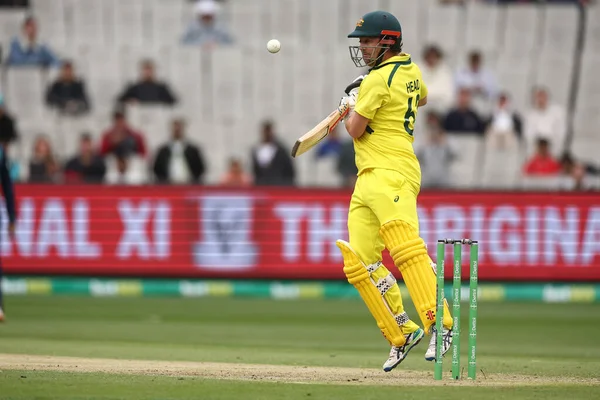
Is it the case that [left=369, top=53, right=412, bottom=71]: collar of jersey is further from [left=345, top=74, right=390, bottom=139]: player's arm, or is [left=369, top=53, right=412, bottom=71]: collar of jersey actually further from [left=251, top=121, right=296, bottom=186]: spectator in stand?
[left=251, top=121, right=296, bottom=186]: spectator in stand

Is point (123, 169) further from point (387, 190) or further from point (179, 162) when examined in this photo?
point (387, 190)

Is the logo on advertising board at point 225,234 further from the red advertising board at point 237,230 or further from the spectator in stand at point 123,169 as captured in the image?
the spectator in stand at point 123,169

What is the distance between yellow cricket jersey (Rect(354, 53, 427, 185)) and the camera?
7.48m

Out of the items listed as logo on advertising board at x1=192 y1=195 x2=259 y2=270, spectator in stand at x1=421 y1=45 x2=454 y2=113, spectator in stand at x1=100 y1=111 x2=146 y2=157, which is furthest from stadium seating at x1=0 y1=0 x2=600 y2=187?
logo on advertising board at x1=192 y1=195 x2=259 y2=270

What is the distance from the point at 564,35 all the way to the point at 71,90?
7673 mm

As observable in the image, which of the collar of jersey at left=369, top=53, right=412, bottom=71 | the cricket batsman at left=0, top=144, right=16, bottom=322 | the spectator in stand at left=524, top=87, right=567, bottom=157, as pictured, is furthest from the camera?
the spectator in stand at left=524, top=87, right=567, bottom=157

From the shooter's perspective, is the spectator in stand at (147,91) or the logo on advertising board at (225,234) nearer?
the logo on advertising board at (225,234)

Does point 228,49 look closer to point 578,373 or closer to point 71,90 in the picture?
point 71,90

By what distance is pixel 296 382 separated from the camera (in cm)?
719

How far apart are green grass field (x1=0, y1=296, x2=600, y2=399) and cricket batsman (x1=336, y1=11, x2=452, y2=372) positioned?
1.56 feet

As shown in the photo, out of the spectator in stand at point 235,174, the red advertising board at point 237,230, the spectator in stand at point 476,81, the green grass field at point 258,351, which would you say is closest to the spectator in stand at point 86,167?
the red advertising board at point 237,230

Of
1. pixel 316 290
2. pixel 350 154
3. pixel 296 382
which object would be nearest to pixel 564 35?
pixel 350 154

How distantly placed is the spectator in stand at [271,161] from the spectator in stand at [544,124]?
12.2 feet

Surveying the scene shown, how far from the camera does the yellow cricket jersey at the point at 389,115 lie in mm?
7480
